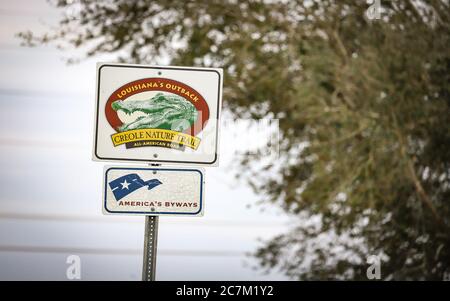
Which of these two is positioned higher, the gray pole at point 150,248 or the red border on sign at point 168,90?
the red border on sign at point 168,90

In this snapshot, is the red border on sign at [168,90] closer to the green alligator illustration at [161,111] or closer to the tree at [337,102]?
the green alligator illustration at [161,111]

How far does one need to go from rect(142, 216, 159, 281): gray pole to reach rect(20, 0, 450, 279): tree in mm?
1608

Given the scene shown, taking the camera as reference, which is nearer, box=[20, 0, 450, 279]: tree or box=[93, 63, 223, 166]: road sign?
box=[93, 63, 223, 166]: road sign

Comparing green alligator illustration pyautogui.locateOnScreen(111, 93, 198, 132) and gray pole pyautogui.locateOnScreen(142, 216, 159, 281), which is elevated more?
green alligator illustration pyautogui.locateOnScreen(111, 93, 198, 132)

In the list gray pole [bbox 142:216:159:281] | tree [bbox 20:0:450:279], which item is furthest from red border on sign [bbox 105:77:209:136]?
tree [bbox 20:0:450:279]

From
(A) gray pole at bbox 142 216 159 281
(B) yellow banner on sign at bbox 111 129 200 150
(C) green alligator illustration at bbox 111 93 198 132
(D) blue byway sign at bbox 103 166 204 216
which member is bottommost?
(A) gray pole at bbox 142 216 159 281

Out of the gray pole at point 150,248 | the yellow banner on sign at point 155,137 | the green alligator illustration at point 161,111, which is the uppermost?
the green alligator illustration at point 161,111

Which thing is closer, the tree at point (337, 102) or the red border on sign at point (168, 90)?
the red border on sign at point (168, 90)

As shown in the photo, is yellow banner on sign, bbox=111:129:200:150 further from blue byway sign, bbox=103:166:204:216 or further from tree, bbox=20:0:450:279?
tree, bbox=20:0:450:279

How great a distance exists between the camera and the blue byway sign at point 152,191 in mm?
1388

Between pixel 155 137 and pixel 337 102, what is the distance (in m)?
1.78

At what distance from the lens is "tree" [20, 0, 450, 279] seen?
303 cm

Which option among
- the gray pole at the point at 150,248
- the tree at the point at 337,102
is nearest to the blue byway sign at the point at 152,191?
the gray pole at the point at 150,248
